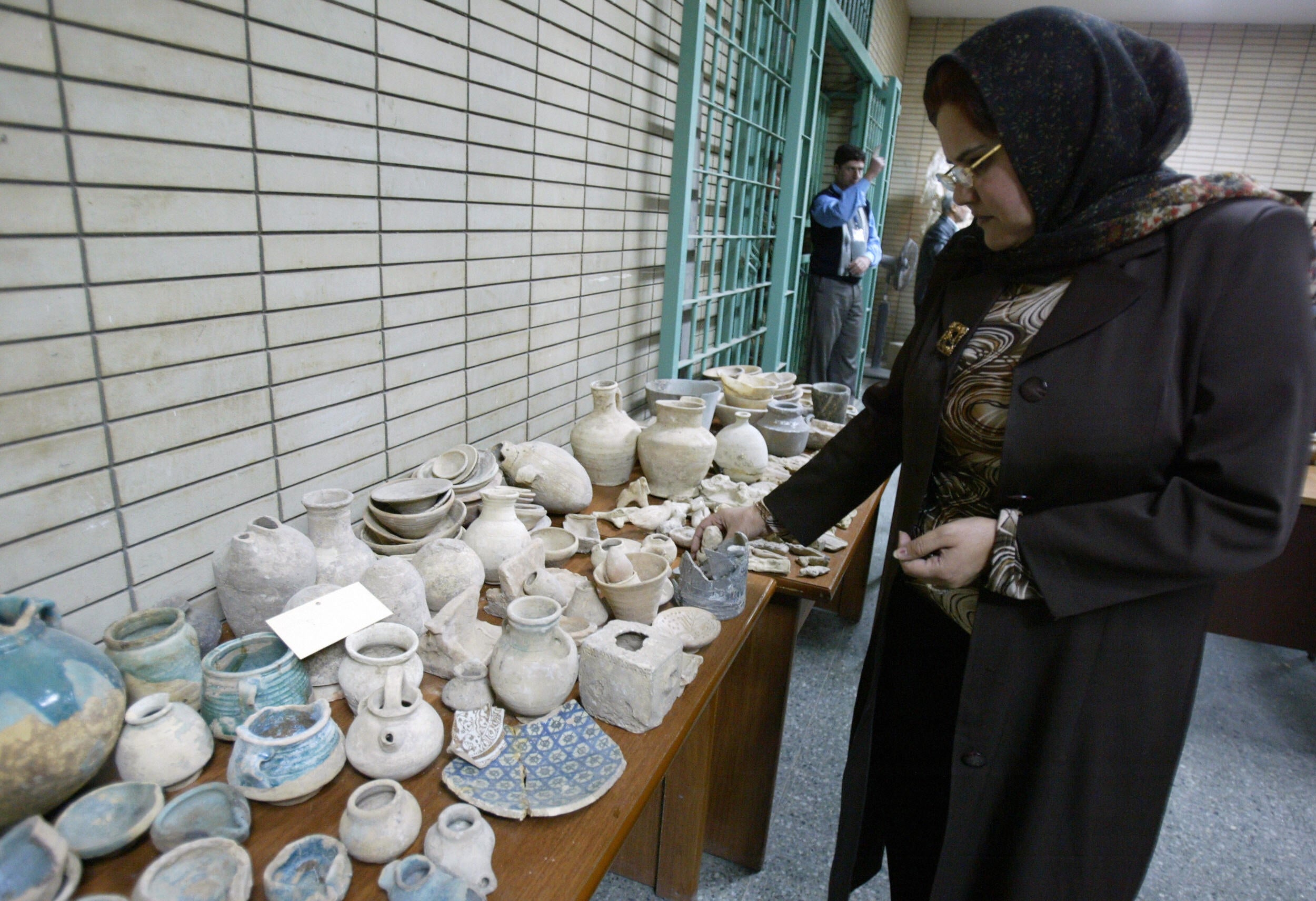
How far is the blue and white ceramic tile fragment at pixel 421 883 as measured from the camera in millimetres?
847

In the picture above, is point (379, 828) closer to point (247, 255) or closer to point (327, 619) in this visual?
point (327, 619)

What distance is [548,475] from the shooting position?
1953mm

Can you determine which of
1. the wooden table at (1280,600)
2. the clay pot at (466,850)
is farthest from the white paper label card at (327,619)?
the wooden table at (1280,600)

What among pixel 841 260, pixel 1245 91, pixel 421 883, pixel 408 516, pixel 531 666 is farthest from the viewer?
pixel 1245 91

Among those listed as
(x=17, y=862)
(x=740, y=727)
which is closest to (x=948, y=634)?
(x=740, y=727)

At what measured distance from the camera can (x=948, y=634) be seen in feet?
4.65

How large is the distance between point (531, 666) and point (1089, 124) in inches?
46.6

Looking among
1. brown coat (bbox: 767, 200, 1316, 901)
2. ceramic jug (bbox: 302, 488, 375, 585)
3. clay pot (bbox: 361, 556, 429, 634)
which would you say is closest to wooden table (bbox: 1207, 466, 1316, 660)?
brown coat (bbox: 767, 200, 1316, 901)

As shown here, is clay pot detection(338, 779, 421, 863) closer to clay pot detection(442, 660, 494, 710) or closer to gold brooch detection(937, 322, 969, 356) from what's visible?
clay pot detection(442, 660, 494, 710)

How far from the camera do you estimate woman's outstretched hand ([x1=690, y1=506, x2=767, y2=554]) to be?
5.37 ft

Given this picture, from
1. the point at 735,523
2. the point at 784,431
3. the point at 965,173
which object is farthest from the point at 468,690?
the point at 784,431

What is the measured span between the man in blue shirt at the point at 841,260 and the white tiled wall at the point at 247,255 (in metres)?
3.21

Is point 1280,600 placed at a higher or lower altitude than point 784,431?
lower

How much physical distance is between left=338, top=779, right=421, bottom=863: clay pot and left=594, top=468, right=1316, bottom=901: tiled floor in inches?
51.4
